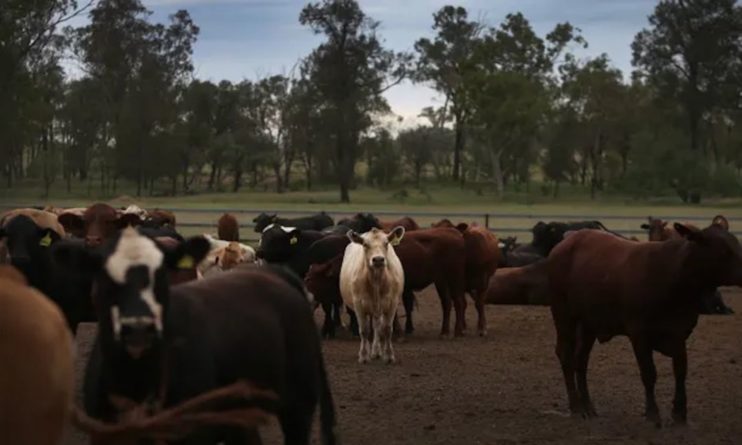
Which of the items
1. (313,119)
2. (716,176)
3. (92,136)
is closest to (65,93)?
(92,136)

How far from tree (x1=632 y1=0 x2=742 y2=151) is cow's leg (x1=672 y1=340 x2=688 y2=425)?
5454cm

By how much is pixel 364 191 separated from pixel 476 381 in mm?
58891

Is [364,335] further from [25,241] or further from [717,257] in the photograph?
[717,257]

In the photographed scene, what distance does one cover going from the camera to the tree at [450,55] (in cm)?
7244

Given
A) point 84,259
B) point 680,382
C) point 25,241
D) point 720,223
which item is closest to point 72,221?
point 25,241

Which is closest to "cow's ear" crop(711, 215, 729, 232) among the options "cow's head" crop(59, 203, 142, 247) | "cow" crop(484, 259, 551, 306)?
"cow" crop(484, 259, 551, 306)

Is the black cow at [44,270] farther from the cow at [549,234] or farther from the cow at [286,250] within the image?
the cow at [549,234]

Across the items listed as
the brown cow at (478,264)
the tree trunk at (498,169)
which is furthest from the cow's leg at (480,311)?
the tree trunk at (498,169)

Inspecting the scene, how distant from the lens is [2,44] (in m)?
41.2

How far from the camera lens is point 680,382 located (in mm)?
9469

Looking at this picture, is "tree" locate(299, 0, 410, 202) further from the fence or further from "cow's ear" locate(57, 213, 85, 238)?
"cow's ear" locate(57, 213, 85, 238)

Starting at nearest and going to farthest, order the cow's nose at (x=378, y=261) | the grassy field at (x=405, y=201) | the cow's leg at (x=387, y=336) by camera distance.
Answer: the cow's nose at (x=378, y=261) < the cow's leg at (x=387, y=336) < the grassy field at (x=405, y=201)

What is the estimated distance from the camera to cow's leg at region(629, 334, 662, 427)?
372 inches

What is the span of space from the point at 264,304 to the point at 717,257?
475cm
